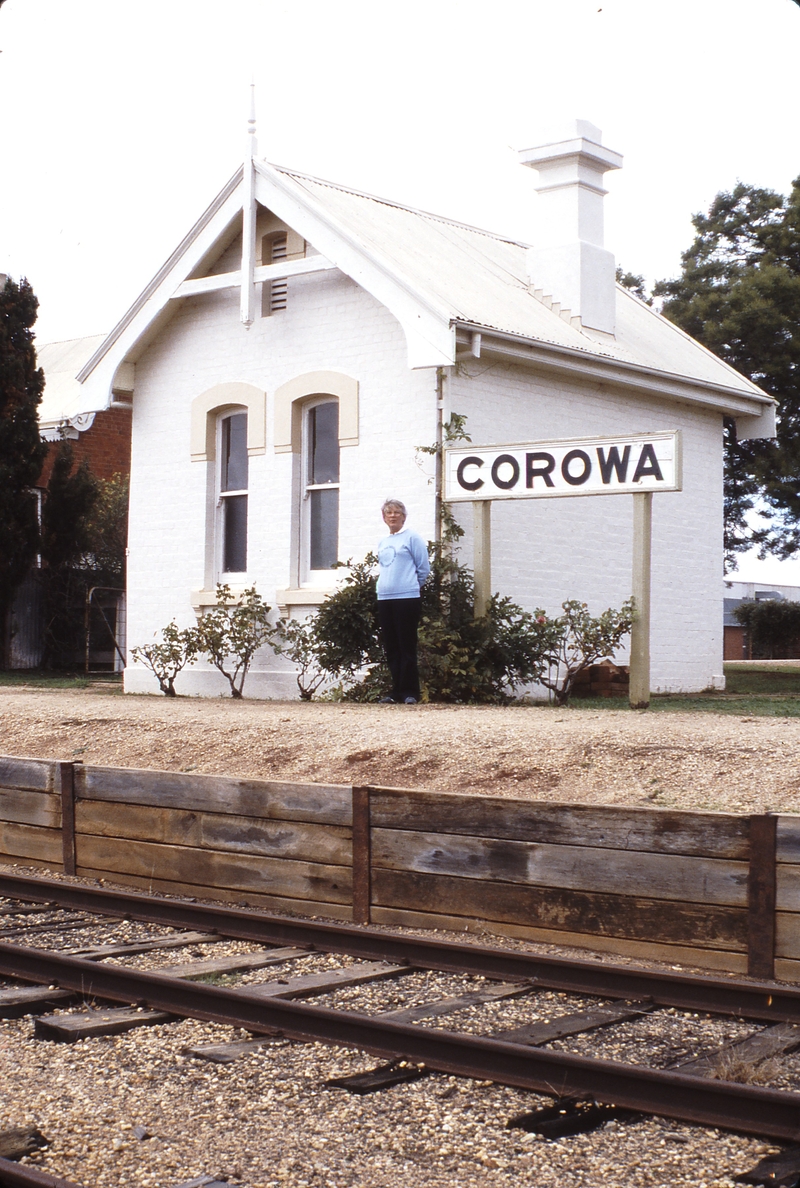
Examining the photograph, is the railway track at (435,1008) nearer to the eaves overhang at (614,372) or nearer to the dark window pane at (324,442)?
the eaves overhang at (614,372)

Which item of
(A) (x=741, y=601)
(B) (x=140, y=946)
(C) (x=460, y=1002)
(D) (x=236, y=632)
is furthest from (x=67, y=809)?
(A) (x=741, y=601)

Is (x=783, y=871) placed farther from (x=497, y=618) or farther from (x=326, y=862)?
(x=497, y=618)

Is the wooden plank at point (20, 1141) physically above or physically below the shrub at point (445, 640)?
below

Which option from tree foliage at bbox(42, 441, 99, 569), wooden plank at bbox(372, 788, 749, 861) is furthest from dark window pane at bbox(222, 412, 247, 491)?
wooden plank at bbox(372, 788, 749, 861)

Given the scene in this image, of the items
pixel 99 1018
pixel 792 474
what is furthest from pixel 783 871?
pixel 792 474

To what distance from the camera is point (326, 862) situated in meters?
7.28

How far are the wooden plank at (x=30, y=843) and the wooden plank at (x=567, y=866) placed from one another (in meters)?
2.76

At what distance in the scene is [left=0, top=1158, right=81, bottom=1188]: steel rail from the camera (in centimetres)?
367

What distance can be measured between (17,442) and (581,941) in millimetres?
17173

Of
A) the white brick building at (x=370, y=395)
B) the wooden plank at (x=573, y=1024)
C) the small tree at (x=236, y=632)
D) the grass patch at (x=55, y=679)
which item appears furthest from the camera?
the grass patch at (x=55, y=679)

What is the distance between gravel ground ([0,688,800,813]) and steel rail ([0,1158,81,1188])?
419 centimetres

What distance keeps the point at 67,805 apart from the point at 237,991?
3487mm

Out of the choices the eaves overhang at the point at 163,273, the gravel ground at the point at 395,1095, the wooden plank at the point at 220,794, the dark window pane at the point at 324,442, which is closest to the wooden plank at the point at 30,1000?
the gravel ground at the point at 395,1095

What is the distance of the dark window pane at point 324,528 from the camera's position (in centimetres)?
1545
